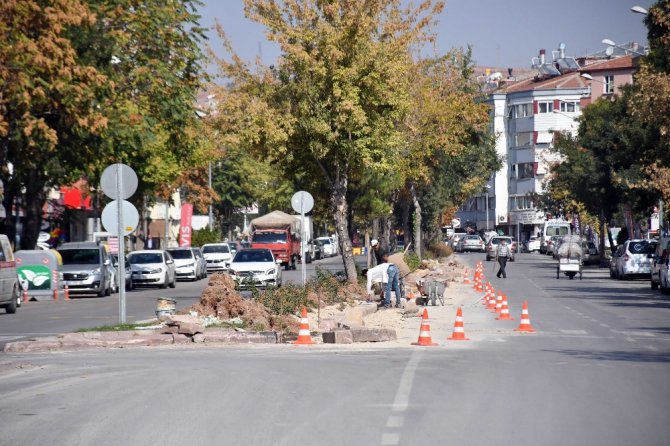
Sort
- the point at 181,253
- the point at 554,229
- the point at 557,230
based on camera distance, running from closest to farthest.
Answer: the point at 181,253, the point at 557,230, the point at 554,229

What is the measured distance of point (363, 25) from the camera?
131 feet

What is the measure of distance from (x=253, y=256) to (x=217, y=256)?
2458cm

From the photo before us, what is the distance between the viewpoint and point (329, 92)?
133 ft

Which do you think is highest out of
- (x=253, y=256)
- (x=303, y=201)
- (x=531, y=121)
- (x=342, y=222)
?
(x=531, y=121)

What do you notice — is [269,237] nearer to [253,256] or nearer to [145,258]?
[145,258]

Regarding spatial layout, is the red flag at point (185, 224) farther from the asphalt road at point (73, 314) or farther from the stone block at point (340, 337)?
the stone block at point (340, 337)

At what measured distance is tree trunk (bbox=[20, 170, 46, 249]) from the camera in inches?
1800

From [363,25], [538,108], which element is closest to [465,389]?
[363,25]

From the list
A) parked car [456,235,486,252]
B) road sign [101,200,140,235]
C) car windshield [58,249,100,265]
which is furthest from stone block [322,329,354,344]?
parked car [456,235,486,252]

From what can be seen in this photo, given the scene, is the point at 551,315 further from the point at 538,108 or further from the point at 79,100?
the point at 538,108

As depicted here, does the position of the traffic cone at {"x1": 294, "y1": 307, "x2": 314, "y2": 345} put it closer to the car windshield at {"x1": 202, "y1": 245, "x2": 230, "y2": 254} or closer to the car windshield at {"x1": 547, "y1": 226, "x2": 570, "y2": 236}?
the car windshield at {"x1": 202, "y1": 245, "x2": 230, "y2": 254}

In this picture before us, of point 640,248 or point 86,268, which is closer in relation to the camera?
point 86,268

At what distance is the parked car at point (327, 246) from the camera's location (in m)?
110

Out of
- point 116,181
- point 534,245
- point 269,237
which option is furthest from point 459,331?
point 534,245
